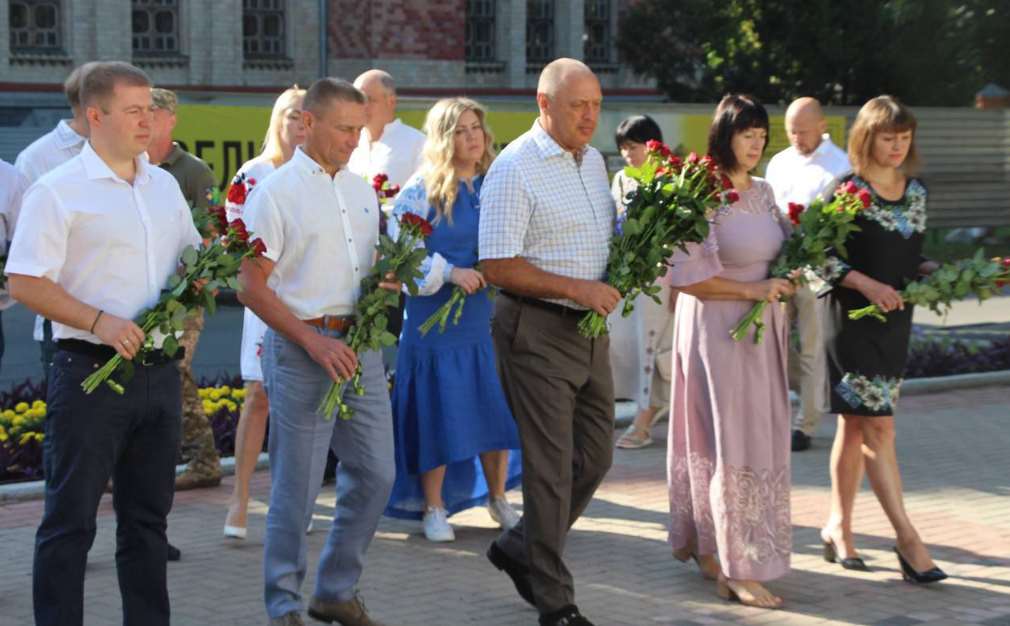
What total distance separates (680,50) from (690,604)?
30522 mm

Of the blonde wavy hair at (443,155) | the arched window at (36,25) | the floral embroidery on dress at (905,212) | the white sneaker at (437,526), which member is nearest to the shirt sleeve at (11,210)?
the blonde wavy hair at (443,155)

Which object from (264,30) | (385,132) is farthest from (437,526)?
(264,30)

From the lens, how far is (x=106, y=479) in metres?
5.52

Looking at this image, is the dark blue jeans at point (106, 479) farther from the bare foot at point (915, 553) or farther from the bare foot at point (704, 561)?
the bare foot at point (915, 553)

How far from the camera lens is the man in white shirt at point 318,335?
6.16 m

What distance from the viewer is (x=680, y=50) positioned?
36.6 meters

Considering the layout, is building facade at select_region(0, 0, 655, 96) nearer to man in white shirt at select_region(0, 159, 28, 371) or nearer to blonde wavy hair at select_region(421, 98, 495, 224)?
blonde wavy hair at select_region(421, 98, 495, 224)

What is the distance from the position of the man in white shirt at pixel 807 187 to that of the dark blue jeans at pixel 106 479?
5.64 metres

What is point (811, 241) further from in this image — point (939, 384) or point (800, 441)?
point (939, 384)

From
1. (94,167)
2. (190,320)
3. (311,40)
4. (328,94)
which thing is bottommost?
(190,320)

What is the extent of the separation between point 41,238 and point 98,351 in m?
0.40

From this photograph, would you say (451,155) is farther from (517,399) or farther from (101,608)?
(101,608)

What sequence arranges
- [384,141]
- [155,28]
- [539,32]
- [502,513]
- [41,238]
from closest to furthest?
[41,238] → [502,513] → [384,141] → [155,28] → [539,32]

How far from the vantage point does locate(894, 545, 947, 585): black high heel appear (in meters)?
7.32
